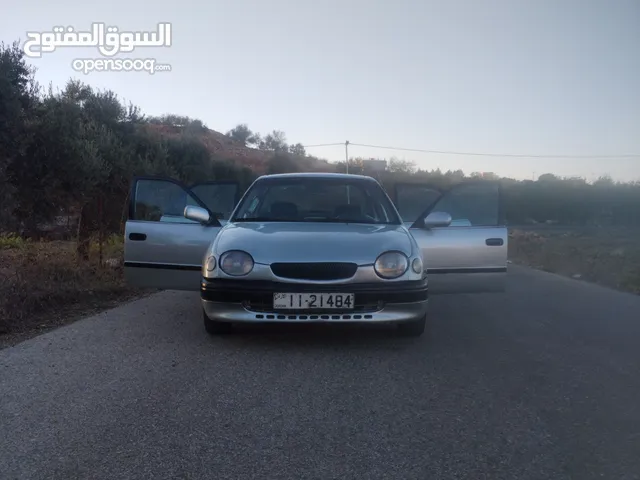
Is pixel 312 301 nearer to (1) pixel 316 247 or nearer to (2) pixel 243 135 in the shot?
(1) pixel 316 247

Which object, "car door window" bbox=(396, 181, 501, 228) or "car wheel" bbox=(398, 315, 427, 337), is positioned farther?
"car door window" bbox=(396, 181, 501, 228)

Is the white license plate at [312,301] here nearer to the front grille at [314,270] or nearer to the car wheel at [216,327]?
the front grille at [314,270]

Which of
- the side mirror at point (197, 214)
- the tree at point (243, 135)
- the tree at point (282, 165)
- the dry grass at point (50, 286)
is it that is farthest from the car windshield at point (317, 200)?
the tree at point (243, 135)

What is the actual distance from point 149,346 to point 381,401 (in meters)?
2.41

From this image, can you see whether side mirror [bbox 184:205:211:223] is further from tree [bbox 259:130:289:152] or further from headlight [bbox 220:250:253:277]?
tree [bbox 259:130:289:152]

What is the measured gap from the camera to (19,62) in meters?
10.1

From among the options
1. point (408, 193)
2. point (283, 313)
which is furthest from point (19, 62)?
point (283, 313)

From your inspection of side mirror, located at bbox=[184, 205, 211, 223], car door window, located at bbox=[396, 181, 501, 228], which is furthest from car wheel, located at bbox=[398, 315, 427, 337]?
side mirror, located at bbox=[184, 205, 211, 223]

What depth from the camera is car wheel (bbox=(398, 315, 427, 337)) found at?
5752 millimetres

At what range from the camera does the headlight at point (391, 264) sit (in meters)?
5.41

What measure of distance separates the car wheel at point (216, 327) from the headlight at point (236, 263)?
573 mm

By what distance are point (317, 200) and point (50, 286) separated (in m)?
3.82

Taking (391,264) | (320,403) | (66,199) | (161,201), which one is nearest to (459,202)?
(391,264)

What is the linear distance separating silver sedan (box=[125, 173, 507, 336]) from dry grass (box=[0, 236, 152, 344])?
4.10 ft
